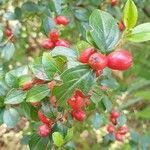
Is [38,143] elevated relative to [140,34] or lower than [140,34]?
lower

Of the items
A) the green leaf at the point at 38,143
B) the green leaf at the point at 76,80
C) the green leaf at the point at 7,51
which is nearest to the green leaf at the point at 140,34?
the green leaf at the point at 76,80

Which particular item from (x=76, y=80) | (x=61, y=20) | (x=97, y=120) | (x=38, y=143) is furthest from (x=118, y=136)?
(x=76, y=80)

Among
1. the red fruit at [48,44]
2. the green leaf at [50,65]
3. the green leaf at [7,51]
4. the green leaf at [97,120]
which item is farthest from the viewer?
the green leaf at [97,120]

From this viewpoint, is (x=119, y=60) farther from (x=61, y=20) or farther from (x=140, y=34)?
→ (x=61, y=20)

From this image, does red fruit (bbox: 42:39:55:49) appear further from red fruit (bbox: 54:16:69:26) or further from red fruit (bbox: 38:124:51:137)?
red fruit (bbox: 54:16:69:26)

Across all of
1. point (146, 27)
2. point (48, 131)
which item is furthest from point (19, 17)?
point (146, 27)

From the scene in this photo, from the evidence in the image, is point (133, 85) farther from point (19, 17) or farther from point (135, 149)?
point (19, 17)

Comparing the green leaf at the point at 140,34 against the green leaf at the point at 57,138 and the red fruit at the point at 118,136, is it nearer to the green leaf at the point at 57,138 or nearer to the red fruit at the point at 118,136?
the green leaf at the point at 57,138

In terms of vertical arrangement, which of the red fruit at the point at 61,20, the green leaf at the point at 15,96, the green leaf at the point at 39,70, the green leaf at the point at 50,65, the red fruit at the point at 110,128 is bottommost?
the red fruit at the point at 110,128
